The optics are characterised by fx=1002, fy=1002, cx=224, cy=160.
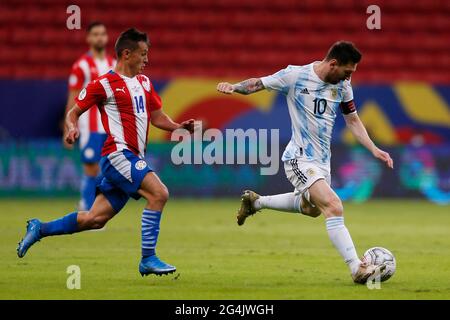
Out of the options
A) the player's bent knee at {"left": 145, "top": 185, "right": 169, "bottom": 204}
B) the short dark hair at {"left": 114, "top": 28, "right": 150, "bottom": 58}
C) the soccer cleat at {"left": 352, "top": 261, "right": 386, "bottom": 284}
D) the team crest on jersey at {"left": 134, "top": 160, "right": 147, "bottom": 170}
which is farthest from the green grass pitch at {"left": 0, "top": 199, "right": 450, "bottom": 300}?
the short dark hair at {"left": 114, "top": 28, "right": 150, "bottom": 58}

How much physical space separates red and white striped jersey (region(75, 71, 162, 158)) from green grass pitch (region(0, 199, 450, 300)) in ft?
3.63

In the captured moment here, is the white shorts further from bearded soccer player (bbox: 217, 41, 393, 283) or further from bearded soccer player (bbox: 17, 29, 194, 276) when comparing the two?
bearded soccer player (bbox: 17, 29, 194, 276)

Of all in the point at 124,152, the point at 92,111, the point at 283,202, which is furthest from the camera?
the point at 92,111

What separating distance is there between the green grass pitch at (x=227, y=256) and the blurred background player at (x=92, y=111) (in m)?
0.69

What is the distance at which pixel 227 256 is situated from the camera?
9.94 meters

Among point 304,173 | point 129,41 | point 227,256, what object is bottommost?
point 227,256

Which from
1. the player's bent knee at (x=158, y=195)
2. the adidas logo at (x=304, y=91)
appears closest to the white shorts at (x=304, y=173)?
the adidas logo at (x=304, y=91)

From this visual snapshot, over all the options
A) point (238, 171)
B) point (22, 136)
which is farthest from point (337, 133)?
point (22, 136)

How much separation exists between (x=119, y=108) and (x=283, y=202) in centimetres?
177

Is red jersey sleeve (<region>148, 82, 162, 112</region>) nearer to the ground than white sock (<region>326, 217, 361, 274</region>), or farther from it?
farther from it

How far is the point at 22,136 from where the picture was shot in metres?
18.0

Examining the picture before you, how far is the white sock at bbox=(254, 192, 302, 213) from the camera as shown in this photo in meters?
8.83

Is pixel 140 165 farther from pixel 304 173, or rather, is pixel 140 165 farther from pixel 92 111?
pixel 92 111

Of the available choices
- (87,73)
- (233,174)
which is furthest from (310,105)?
(233,174)
